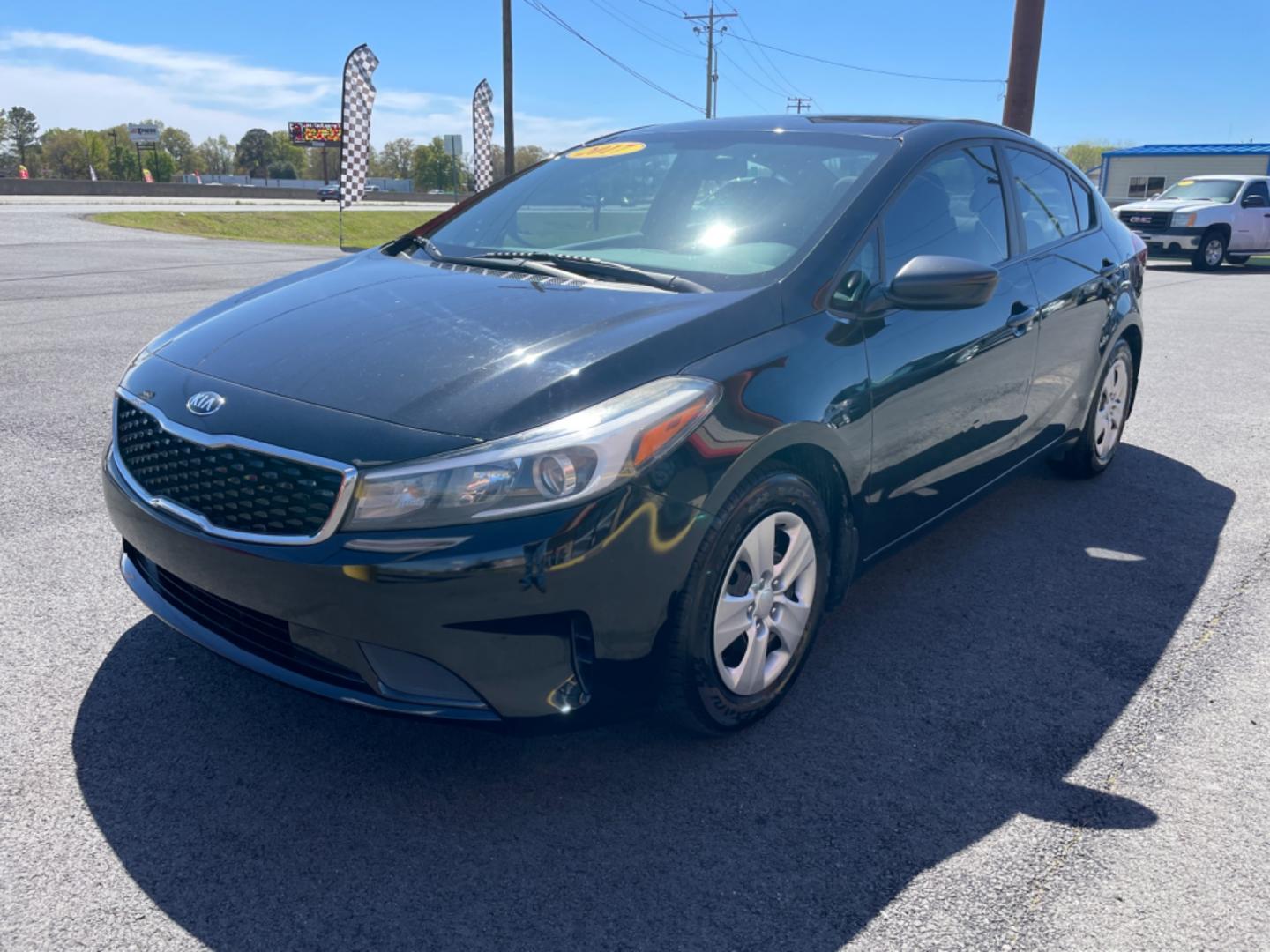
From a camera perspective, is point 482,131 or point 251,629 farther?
point 482,131

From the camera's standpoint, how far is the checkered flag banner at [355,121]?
21.3m

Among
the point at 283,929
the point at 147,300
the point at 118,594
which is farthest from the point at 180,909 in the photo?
the point at 147,300

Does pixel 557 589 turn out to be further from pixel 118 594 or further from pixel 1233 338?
pixel 1233 338

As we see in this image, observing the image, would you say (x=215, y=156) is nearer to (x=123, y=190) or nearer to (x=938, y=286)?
(x=123, y=190)

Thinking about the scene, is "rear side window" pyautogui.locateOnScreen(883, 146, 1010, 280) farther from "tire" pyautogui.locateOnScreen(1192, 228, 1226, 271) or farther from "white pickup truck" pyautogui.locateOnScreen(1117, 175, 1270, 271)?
"tire" pyautogui.locateOnScreen(1192, 228, 1226, 271)

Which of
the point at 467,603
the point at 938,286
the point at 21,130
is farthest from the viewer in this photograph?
the point at 21,130

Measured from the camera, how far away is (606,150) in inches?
158

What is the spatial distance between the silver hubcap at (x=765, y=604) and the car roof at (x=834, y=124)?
61.7 inches

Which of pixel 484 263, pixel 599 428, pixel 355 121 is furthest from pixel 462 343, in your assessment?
pixel 355 121

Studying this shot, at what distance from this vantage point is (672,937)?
2029mm

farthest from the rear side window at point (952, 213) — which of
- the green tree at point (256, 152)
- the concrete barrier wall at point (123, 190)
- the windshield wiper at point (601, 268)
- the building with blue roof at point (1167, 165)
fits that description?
the green tree at point (256, 152)

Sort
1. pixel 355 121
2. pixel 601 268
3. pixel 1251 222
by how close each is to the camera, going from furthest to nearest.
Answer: pixel 355 121 → pixel 1251 222 → pixel 601 268

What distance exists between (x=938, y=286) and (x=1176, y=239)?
20.6 m

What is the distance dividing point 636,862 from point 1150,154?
37.1m
